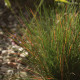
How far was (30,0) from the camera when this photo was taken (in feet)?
7.69

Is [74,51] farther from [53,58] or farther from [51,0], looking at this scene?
[51,0]

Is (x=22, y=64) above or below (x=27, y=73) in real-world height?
above

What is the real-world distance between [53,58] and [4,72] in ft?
1.50

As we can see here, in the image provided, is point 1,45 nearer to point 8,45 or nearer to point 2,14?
point 8,45

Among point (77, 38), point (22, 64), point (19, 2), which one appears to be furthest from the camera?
point (19, 2)

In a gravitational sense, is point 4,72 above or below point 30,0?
below

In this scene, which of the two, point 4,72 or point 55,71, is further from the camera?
point 4,72

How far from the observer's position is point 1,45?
1.62 meters

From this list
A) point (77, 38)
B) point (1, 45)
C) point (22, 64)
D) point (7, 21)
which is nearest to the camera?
point (77, 38)

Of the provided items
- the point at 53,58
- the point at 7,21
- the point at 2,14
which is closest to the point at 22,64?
the point at 53,58

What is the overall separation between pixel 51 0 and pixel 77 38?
141cm

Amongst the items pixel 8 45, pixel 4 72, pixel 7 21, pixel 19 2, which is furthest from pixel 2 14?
pixel 4 72

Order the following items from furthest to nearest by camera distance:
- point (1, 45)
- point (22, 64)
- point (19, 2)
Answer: point (19, 2)
point (1, 45)
point (22, 64)

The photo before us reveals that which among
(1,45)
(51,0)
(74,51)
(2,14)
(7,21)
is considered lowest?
(74,51)
